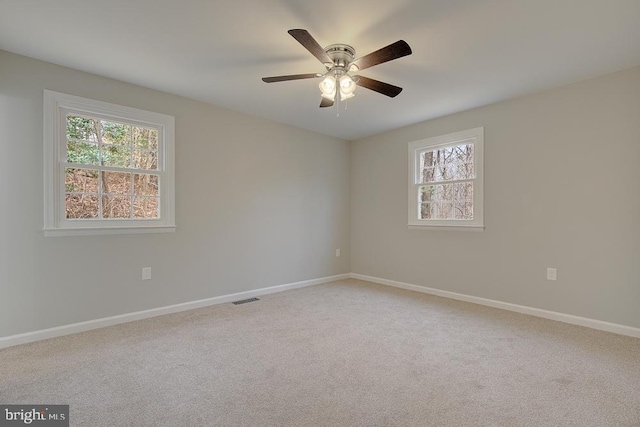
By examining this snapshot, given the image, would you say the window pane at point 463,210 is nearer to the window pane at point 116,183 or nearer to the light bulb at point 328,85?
the light bulb at point 328,85

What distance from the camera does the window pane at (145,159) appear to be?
3.21 m

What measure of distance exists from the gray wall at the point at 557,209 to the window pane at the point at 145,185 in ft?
11.1

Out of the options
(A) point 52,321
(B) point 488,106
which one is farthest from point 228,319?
(B) point 488,106

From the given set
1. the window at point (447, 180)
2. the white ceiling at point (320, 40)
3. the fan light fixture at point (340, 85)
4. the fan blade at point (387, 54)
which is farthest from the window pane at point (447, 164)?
the fan blade at point (387, 54)

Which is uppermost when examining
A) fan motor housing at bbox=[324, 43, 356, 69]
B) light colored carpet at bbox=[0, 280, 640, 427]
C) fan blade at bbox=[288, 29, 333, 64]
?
fan motor housing at bbox=[324, 43, 356, 69]

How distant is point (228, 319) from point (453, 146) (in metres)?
3.47

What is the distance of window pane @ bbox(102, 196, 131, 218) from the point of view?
3.02 metres

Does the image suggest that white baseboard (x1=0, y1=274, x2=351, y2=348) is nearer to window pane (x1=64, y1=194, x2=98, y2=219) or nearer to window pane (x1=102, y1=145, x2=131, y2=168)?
window pane (x1=64, y1=194, x2=98, y2=219)

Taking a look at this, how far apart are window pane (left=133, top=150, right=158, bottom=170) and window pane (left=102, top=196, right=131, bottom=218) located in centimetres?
38

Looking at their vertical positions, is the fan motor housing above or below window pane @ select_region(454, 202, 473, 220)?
above

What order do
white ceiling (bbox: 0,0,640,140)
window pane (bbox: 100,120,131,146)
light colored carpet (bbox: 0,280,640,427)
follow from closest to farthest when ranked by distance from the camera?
light colored carpet (bbox: 0,280,640,427) → white ceiling (bbox: 0,0,640,140) → window pane (bbox: 100,120,131,146)

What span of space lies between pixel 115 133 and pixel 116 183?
0.51 metres

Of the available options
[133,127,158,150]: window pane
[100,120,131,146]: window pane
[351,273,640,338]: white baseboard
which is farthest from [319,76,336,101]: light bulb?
[351,273,640,338]: white baseboard

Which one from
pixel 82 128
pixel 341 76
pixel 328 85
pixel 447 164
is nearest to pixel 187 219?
pixel 82 128
